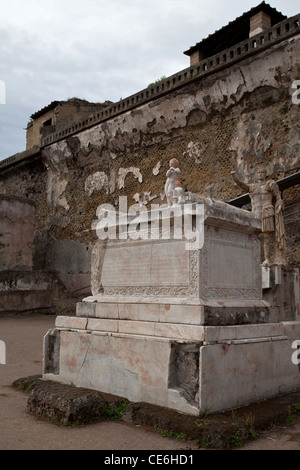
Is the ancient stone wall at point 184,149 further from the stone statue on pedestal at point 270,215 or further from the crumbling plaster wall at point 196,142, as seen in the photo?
the stone statue on pedestal at point 270,215

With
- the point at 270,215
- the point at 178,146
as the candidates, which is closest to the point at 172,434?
the point at 270,215

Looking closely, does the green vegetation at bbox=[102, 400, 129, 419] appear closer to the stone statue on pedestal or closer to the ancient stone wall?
the stone statue on pedestal

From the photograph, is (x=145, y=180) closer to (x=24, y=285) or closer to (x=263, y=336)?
(x=24, y=285)

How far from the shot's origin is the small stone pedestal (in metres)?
3.06

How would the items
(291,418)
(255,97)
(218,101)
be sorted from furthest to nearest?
(218,101)
(255,97)
(291,418)

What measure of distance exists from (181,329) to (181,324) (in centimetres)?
6

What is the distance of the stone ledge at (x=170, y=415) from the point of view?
260 centimetres

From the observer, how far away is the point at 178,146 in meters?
11.6

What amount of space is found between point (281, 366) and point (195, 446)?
140 cm

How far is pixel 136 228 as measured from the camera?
3.85 metres

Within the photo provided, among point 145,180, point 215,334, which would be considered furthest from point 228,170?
point 215,334

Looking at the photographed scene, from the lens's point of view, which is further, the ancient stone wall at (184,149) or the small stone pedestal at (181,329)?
the ancient stone wall at (184,149)

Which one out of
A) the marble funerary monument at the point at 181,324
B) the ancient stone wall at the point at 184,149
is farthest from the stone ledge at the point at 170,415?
the ancient stone wall at the point at 184,149
